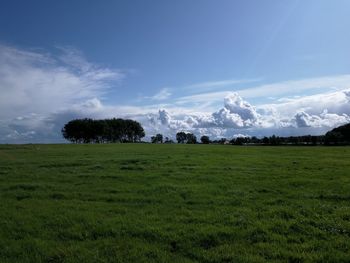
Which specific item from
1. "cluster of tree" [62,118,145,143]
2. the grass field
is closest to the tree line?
"cluster of tree" [62,118,145,143]

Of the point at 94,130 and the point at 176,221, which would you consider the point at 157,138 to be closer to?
the point at 94,130

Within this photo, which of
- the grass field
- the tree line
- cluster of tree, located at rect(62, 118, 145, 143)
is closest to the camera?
the grass field

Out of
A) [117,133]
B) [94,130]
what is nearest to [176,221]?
[94,130]

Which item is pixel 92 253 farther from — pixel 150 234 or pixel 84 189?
pixel 84 189

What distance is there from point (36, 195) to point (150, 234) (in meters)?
8.43

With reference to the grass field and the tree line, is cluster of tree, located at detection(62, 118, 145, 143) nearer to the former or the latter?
the tree line

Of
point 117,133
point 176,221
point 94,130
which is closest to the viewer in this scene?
point 176,221

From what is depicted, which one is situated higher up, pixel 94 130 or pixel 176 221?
pixel 94 130

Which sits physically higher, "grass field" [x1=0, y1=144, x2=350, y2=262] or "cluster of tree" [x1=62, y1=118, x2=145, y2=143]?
"cluster of tree" [x1=62, y1=118, x2=145, y2=143]

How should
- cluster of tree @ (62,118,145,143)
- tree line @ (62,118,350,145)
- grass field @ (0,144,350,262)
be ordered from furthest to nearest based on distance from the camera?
cluster of tree @ (62,118,145,143)
tree line @ (62,118,350,145)
grass field @ (0,144,350,262)

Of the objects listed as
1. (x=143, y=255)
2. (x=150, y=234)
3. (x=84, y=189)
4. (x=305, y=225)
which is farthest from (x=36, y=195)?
(x=305, y=225)

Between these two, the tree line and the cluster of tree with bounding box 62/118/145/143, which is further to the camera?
the cluster of tree with bounding box 62/118/145/143

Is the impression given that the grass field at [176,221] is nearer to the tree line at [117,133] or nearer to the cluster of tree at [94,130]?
the tree line at [117,133]

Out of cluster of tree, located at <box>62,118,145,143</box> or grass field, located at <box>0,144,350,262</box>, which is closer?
grass field, located at <box>0,144,350,262</box>
